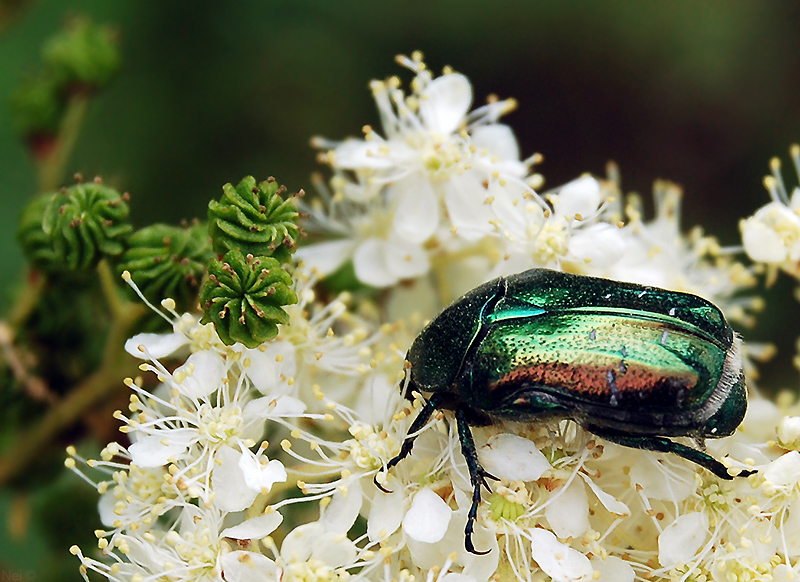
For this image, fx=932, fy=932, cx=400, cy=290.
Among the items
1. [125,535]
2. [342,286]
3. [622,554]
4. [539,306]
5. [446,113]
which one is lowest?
[622,554]

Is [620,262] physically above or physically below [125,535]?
above

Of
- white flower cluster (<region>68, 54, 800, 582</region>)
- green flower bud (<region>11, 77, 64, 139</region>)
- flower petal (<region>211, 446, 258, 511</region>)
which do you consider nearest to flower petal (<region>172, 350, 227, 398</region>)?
white flower cluster (<region>68, 54, 800, 582</region>)

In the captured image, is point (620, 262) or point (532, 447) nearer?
point (532, 447)

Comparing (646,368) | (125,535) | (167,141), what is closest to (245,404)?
(125,535)

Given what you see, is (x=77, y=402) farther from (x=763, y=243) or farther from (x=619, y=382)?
(x=763, y=243)

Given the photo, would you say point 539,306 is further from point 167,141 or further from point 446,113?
point 167,141
